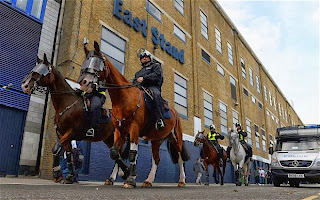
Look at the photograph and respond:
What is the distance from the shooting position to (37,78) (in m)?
5.91

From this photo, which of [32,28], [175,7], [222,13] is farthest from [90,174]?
[222,13]

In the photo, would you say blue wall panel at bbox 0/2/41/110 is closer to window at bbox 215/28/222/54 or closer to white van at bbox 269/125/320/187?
white van at bbox 269/125/320/187

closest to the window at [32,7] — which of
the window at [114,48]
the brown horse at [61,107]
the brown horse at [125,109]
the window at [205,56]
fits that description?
the window at [114,48]

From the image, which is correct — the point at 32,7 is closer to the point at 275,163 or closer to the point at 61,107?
the point at 61,107

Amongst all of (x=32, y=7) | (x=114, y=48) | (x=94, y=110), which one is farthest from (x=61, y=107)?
(x=32, y=7)

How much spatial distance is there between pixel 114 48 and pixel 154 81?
8229 millimetres

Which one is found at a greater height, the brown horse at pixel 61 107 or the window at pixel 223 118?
the window at pixel 223 118

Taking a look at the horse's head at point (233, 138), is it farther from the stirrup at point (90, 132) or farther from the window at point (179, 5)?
the window at point (179, 5)

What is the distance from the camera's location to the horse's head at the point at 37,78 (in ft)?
18.9

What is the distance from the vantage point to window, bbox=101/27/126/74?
1311 centimetres

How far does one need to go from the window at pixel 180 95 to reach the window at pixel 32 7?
9170 mm

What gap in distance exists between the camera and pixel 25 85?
18.8 ft

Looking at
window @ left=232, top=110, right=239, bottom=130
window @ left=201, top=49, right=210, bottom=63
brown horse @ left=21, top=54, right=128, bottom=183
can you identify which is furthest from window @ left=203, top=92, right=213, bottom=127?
brown horse @ left=21, top=54, right=128, bottom=183

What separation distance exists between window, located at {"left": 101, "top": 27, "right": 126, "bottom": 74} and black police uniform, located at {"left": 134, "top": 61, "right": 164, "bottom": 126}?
7360mm
